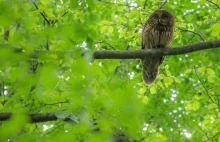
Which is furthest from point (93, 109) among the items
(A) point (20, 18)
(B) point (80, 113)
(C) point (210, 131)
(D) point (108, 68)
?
(C) point (210, 131)

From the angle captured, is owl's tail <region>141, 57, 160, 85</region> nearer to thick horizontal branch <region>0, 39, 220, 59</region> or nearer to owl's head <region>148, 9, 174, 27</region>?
owl's head <region>148, 9, 174, 27</region>

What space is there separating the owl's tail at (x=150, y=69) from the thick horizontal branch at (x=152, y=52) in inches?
50.9

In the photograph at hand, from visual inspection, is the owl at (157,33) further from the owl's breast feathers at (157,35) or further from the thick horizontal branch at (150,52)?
the thick horizontal branch at (150,52)

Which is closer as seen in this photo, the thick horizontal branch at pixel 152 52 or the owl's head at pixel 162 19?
the thick horizontal branch at pixel 152 52

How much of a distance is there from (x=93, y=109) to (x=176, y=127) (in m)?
5.28

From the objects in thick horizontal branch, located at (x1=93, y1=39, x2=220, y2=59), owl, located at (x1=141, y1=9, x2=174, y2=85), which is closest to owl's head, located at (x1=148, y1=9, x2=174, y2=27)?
owl, located at (x1=141, y1=9, x2=174, y2=85)

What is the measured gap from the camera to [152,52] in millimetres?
4203

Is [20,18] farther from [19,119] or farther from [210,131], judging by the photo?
[210,131]

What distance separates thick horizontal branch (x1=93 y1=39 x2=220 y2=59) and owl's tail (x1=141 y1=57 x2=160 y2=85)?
129cm

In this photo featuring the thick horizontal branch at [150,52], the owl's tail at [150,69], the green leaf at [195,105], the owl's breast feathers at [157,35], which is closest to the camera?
the thick horizontal branch at [150,52]

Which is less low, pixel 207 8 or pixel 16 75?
pixel 16 75

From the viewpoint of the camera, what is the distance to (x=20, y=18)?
2438 millimetres

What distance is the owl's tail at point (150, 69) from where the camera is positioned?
5.69m

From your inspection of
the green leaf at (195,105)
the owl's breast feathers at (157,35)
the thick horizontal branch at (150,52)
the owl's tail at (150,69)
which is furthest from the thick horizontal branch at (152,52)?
the green leaf at (195,105)
